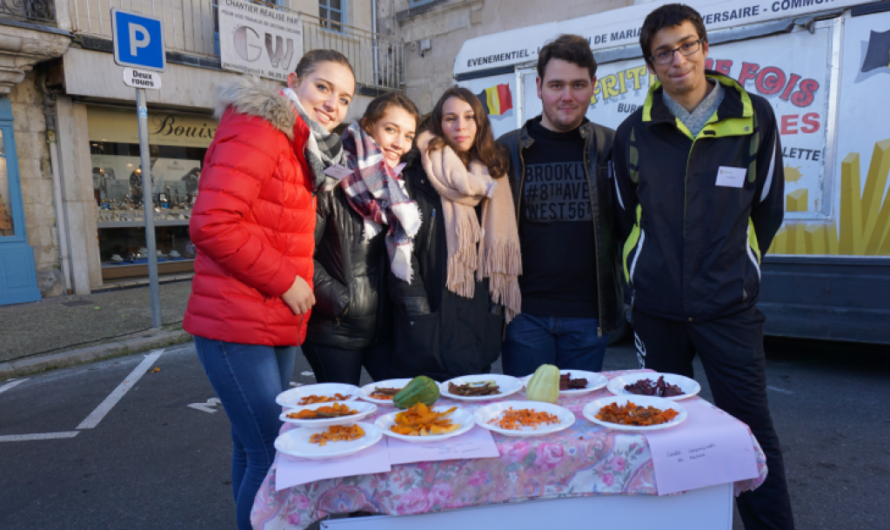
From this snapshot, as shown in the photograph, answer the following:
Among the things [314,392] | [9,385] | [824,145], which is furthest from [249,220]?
[9,385]

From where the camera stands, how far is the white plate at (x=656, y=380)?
2086mm

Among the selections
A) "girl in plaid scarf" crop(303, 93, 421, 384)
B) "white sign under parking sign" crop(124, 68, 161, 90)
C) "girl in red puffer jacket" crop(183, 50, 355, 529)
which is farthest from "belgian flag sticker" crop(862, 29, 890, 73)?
"white sign under parking sign" crop(124, 68, 161, 90)

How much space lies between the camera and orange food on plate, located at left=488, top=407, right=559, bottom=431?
1797 millimetres

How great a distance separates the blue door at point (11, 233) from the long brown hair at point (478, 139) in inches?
325

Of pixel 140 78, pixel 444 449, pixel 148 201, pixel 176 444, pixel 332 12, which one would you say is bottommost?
pixel 176 444

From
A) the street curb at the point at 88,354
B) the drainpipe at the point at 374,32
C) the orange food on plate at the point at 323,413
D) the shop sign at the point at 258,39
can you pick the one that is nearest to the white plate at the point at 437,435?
the orange food on plate at the point at 323,413

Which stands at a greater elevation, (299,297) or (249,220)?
(249,220)

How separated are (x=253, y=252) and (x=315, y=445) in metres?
0.74

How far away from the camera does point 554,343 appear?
9.57 feet

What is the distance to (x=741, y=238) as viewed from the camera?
233 cm

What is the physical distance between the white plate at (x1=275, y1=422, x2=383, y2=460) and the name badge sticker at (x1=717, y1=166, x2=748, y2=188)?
1663mm

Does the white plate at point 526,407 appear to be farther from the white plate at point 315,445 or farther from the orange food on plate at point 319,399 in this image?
the orange food on plate at point 319,399

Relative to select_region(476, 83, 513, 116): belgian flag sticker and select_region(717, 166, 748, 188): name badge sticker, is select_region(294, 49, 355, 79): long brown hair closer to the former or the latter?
select_region(717, 166, 748, 188): name badge sticker

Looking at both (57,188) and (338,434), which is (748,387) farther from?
(57,188)
